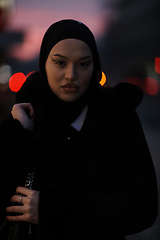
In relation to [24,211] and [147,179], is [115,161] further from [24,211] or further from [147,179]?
[24,211]

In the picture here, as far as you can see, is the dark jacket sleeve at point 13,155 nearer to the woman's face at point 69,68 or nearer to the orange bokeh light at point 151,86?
the woman's face at point 69,68

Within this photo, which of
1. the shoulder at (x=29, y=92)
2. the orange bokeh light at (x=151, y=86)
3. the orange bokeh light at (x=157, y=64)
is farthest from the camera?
the orange bokeh light at (x=157, y=64)

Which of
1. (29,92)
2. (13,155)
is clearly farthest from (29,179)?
(29,92)

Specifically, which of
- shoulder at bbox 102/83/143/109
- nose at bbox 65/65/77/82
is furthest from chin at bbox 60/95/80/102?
shoulder at bbox 102/83/143/109

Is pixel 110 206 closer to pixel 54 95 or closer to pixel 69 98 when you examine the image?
pixel 69 98

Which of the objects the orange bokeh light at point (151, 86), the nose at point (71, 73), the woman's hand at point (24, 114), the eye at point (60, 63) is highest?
the eye at point (60, 63)

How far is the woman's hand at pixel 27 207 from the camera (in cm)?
153

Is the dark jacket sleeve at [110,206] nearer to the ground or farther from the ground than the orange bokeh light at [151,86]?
farther from the ground

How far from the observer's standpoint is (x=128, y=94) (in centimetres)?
188

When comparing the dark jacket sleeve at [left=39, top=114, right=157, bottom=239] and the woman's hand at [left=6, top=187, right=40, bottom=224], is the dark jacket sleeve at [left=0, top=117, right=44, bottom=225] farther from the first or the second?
the dark jacket sleeve at [left=39, top=114, right=157, bottom=239]

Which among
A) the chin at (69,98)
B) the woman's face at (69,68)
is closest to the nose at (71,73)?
the woman's face at (69,68)

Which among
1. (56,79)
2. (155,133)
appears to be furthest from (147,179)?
(155,133)

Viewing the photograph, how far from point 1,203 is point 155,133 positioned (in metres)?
8.88

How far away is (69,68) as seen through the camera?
68.6 inches
